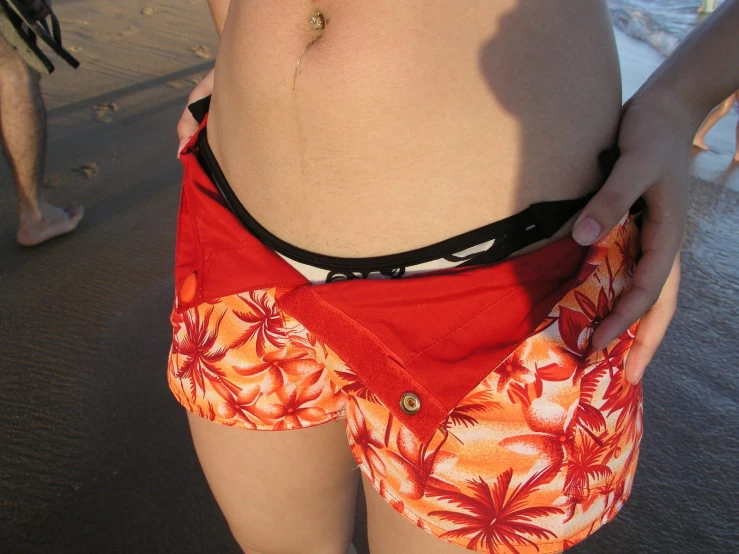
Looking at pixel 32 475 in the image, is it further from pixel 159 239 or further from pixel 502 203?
pixel 502 203

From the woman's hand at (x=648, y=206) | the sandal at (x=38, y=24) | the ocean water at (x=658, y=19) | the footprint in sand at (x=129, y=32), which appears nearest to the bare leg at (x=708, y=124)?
the ocean water at (x=658, y=19)

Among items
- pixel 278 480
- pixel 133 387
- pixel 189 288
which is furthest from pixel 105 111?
pixel 278 480

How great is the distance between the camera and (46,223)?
7.89ft

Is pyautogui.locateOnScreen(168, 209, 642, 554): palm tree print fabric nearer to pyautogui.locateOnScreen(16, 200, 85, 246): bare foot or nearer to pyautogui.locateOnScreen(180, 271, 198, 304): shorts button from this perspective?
pyautogui.locateOnScreen(180, 271, 198, 304): shorts button

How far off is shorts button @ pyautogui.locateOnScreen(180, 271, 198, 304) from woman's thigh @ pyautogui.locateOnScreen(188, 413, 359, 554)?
213 mm

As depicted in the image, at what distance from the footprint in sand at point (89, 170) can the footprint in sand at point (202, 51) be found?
1889mm

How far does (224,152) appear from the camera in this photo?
89cm

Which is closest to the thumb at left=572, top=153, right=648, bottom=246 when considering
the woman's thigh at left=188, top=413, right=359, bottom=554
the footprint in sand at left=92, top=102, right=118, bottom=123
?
the woman's thigh at left=188, top=413, right=359, bottom=554

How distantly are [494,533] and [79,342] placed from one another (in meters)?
1.68

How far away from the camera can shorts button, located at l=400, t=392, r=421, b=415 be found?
73cm

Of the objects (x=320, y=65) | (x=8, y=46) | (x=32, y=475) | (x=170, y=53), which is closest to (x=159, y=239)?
(x=8, y=46)

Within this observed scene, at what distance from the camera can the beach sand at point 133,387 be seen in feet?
4.90

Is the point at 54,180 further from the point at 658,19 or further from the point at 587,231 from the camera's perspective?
the point at 658,19

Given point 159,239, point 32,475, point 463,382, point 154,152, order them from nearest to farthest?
1. point 463,382
2. point 32,475
3. point 159,239
4. point 154,152
